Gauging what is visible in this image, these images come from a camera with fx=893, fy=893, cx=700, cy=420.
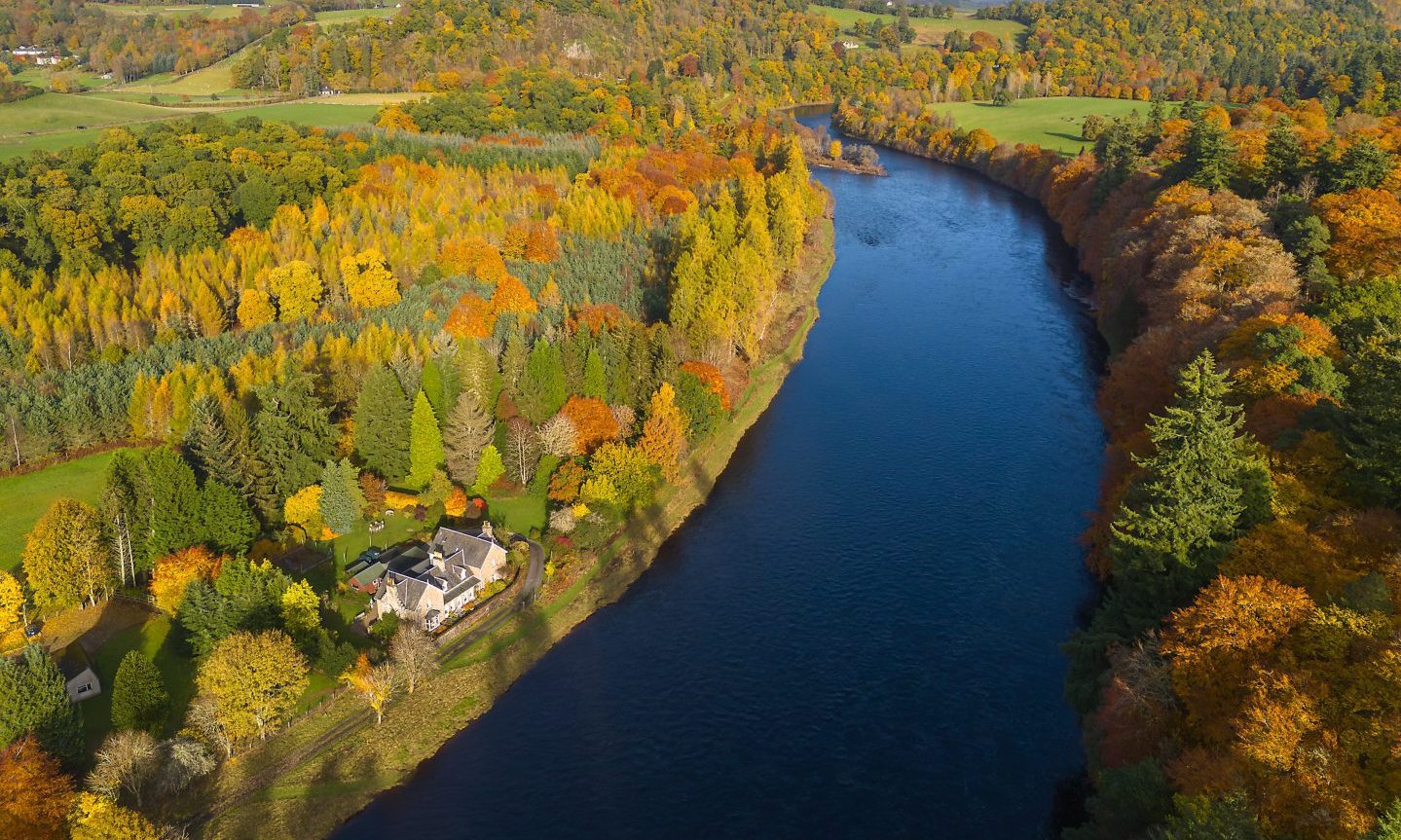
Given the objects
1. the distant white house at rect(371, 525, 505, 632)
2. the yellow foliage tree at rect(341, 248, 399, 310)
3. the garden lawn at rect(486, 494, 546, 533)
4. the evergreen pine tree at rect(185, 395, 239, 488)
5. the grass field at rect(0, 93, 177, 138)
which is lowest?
the garden lawn at rect(486, 494, 546, 533)

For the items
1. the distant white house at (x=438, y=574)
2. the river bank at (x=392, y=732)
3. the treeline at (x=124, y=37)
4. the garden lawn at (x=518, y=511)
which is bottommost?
the river bank at (x=392, y=732)

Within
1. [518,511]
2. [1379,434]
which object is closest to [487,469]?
[518,511]

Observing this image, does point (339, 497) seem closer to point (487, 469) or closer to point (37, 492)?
point (487, 469)

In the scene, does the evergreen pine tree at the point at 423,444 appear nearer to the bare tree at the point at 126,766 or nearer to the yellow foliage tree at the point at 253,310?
the bare tree at the point at 126,766

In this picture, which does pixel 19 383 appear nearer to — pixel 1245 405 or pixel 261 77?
pixel 1245 405

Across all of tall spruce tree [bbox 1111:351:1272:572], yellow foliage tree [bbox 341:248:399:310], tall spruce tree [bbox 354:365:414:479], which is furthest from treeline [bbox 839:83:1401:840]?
yellow foliage tree [bbox 341:248:399:310]

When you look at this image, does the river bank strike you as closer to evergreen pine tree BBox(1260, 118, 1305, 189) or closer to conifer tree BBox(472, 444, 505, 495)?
conifer tree BBox(472, 444, 505, 495)

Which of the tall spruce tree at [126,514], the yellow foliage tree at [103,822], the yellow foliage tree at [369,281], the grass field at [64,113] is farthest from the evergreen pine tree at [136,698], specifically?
the grass field at [64,113]
